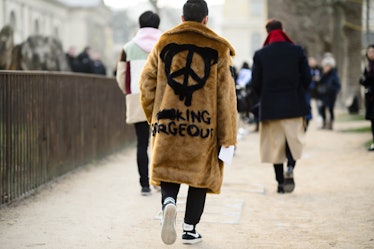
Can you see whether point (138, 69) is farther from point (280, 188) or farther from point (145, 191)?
point (280, 188)

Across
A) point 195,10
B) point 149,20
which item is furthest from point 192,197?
point 149,20

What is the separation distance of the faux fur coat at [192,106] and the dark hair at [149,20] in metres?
2.48

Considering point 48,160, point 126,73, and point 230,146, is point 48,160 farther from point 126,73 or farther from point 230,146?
point 230,146

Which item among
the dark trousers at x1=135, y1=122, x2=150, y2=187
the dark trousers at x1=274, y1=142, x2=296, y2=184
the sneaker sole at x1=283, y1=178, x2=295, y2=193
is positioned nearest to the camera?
the dark trousers at x1=135, y1=122, x2=150, y2=187

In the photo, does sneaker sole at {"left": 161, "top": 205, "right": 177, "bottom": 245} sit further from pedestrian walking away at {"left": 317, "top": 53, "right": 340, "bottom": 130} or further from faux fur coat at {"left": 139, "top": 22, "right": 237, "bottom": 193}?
pedestrian walking away at {"left": 317, "top": 53, "right": 340, "bottom": 130}

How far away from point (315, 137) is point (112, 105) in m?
5.77

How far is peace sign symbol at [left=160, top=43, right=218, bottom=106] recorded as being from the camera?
225 inches

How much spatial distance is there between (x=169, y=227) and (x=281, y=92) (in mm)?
3480

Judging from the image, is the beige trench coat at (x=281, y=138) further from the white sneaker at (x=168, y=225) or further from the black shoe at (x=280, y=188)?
the white sneaker at (x=168, y=225)

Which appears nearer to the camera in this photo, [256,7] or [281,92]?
[281,92]

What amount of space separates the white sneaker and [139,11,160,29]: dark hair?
319 centimetres

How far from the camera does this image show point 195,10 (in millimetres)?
5840

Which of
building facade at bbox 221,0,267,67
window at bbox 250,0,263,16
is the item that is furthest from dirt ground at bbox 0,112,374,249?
window at bbox 250,0,263,16

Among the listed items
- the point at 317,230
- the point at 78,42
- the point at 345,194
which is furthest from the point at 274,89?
the point at 78,42
